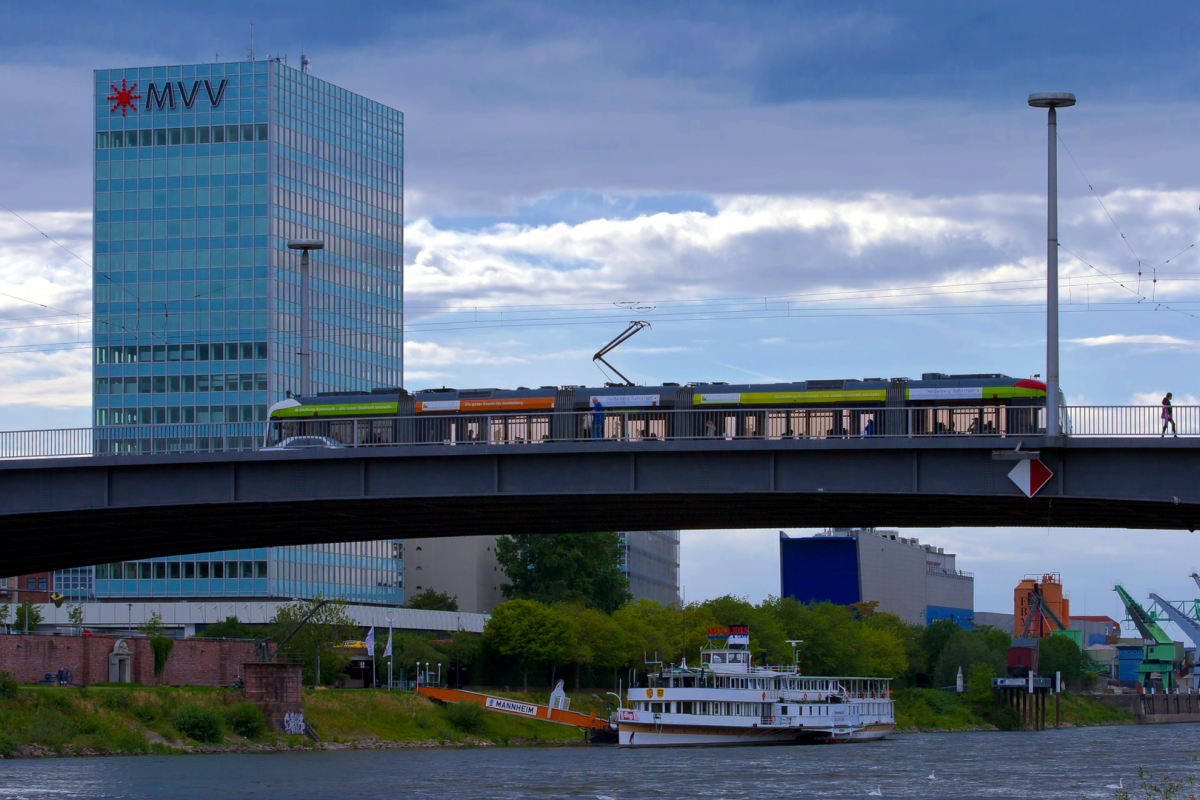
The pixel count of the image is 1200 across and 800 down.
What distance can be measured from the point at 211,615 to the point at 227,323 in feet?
94.7

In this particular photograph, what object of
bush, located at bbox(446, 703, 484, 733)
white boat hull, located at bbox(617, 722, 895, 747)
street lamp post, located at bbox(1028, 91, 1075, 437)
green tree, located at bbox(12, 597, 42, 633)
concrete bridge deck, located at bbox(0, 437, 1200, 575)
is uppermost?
street lamp post, located at bbox(1028, 91, 1075, 437)

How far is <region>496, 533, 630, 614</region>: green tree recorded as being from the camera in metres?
150

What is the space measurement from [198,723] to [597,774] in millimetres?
23630

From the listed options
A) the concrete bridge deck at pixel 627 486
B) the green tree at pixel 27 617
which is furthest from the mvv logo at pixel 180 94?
the concrete bridge deck at pixel 627 486

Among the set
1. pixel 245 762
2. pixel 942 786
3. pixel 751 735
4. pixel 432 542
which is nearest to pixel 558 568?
pixel 432 542

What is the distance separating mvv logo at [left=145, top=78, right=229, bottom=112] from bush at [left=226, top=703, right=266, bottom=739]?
251 feet

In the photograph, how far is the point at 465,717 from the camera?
104 metres

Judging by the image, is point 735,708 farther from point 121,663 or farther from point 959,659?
point 959,659

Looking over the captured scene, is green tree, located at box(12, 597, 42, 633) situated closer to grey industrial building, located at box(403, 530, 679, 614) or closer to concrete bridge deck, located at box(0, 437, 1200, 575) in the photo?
grey industrial building, located at box(403, 530, 679, 614)

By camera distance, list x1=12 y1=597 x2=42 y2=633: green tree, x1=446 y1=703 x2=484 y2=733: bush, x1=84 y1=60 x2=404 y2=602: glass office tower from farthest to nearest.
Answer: x1=84 y1=60 x2=404 y2=602: glass office tower < x1=12 y1=597 x2=42 y2=633: green tree < x1=446 y1=703 x2=484 y2=733: bush

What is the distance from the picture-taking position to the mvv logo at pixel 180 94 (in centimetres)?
14738

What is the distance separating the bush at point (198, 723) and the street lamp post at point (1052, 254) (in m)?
54.3

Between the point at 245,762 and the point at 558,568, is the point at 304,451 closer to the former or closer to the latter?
the point at 245,762

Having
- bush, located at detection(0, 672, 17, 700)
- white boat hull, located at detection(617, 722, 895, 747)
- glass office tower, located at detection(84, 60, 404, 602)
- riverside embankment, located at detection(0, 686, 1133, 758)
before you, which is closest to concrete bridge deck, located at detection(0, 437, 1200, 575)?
bush, located at detection(0, 672, 17, 700)
